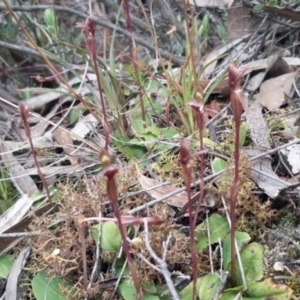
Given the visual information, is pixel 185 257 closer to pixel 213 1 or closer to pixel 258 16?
pixel 258 16

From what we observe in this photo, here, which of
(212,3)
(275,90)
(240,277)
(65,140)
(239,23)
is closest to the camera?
(240,277)

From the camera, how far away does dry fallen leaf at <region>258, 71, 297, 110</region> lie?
166 centimetres

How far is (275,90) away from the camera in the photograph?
5.55 feet

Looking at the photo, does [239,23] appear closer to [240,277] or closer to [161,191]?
[161,191]

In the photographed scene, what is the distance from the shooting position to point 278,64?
1.81 m

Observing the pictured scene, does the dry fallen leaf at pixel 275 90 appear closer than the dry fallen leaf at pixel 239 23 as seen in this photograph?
Yes

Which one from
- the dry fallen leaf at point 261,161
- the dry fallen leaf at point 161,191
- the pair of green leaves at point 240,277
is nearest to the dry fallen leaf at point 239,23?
the dry fallen leaf at point 261,161

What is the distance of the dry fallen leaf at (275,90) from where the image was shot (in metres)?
1.66

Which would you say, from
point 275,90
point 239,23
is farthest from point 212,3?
point 275,90

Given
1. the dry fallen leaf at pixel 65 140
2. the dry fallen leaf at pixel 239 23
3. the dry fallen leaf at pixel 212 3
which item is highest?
the dry fallen leaf at pixel 212 3

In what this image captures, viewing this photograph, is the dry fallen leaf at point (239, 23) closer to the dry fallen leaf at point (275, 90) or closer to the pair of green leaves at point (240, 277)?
the dry fallen leaf at point (275, 90)

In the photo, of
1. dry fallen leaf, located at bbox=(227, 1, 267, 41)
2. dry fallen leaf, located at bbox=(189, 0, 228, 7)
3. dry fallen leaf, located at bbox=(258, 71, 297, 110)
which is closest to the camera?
dry fallen leaf, located at bbox=(258, 71, 297, 110)

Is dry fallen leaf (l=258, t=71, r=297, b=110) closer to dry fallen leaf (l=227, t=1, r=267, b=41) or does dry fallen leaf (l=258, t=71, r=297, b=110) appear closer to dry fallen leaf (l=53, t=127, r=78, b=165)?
dry fallen leaf (l=227, t=1, r=267, b=41)

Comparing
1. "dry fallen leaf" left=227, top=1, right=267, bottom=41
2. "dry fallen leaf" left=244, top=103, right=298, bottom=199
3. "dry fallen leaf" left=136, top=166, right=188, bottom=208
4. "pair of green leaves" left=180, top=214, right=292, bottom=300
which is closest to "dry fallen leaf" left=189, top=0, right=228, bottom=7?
"dry fallen leaf" left=227, top=1, right=267, bottom=41
